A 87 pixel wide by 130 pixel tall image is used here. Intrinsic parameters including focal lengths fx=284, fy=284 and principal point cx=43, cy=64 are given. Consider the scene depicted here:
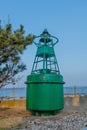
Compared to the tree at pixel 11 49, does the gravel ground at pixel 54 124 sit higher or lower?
lower

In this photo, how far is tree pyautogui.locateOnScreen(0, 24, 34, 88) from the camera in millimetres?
11742

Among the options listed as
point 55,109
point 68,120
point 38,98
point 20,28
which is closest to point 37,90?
point 38,98

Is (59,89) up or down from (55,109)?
up

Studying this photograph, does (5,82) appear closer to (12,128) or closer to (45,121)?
(45,121)

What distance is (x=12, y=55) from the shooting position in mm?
12500

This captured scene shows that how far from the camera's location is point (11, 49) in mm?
12188

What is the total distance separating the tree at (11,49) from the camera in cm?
1174

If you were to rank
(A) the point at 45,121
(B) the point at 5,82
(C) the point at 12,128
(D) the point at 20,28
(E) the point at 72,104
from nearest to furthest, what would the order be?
(C) the point at 12,128
(A) the point at 45,121
(D) the point at 20,28
(B) the point at 5,82
(E) the point at 72,104

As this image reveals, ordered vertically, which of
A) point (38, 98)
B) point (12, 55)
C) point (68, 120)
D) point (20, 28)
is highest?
point (20, 28)

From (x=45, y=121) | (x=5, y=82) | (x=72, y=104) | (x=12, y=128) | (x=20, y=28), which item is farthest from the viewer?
(x=72, y=104)

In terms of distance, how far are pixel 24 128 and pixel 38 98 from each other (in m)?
3.11

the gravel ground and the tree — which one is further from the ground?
the tree

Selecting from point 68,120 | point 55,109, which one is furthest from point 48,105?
point 68,120

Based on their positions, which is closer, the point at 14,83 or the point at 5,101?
the point at 14,83
